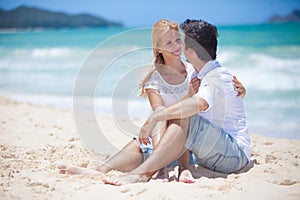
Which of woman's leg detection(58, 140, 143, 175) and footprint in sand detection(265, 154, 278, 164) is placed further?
footprint in sand detection(265, 154, 278, 164)

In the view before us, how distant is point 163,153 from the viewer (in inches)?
110

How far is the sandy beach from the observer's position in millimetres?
2566

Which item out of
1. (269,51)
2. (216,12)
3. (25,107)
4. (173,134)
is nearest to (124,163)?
(173,134)

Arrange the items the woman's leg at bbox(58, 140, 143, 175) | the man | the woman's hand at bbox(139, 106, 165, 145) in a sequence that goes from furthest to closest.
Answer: the woman's leg at bbox(58, 140, 143, 175) → the woman's hand at bbox(139, 106, 165, 145) → the man

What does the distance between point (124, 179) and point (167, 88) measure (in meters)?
0.86

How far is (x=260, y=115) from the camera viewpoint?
20.3 feet

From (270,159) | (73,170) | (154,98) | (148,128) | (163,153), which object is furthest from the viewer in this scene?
(270,159)

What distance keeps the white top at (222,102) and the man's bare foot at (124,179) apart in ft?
2.13

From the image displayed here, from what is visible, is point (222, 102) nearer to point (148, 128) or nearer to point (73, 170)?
point (148, 128)

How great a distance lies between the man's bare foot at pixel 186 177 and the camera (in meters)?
2.84

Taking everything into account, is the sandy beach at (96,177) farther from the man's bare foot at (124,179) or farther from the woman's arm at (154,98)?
the woman's arm at (154,98)

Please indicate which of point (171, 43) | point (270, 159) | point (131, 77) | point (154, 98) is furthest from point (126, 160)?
point (131, 77)

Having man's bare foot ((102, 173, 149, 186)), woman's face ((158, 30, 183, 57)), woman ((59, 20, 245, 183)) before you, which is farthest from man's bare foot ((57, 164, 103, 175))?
woman's face ((158, 30, 183, 57))

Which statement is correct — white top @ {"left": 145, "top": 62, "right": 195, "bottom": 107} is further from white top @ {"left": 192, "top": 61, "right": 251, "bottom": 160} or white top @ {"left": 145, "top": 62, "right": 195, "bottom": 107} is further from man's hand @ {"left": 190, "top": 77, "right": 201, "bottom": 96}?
white top @ {"left": 192, "top": 61, "right": 251, "bottom": 160}
